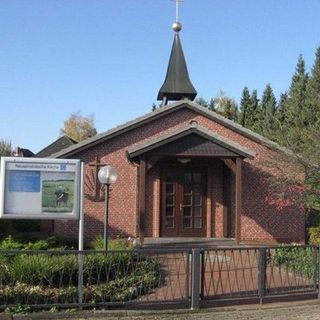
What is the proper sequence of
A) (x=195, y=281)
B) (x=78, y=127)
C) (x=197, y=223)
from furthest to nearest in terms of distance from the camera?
1. (x=78, y=127)
2. (x=197, y=223)
3. (x=195, y=281)

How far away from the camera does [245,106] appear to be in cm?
5338

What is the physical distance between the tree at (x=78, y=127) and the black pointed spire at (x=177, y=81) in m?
50.9

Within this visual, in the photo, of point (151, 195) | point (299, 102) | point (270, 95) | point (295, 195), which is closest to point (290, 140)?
point (295, 195)

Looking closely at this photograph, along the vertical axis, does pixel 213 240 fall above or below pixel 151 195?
below

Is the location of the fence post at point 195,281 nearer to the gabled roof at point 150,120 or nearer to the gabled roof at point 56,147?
the gabled roof at point 150,120

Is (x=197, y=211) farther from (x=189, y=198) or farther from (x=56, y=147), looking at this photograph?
(x=56, y=147)

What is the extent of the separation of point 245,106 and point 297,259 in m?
43.2

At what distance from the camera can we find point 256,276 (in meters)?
10.6

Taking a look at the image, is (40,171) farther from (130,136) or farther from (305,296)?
(130,136)

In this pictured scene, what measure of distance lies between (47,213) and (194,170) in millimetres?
12541

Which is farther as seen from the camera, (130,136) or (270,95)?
(270,95)

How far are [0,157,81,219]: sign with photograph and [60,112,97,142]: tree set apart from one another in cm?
6995

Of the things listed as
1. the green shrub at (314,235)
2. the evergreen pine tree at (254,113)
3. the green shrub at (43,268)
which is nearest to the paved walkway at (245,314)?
the green shrub at (43,268)

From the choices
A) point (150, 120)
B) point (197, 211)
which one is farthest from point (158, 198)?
point (150, 120)
